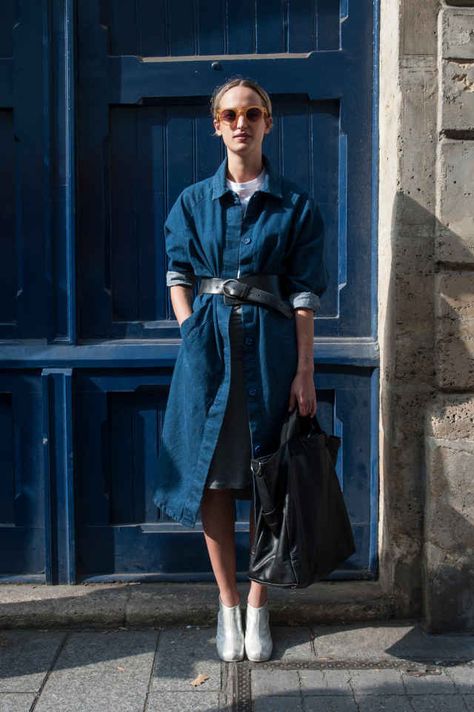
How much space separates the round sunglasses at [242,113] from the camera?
313 centimetres

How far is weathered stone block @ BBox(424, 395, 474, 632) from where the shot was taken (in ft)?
11.6

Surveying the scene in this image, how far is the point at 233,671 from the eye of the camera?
3.28 m

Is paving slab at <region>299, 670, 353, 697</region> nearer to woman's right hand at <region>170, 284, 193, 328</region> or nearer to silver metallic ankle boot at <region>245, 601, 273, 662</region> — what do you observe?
silver metallic ankle boot at <region>245, 601, 273, 662</region>

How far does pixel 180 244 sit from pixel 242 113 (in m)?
0.50

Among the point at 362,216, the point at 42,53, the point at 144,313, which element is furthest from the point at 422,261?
the point at 42,53

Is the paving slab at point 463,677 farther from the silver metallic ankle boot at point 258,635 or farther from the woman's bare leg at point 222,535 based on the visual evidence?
the woman's bare leg at point 222,535

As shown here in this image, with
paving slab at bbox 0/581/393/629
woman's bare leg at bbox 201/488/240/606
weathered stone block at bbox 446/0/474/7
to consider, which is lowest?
paving slab at bbox 0/581/393/629

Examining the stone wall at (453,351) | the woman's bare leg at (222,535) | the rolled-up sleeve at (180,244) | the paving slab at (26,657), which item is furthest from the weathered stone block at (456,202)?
the paving slab at (26,657)

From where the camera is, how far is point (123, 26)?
384 cm

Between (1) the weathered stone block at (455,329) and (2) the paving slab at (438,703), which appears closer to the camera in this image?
(2) the paving slab at (438,703)

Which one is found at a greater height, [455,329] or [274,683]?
[455,329]

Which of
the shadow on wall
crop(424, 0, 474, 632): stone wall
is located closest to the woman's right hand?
the shadow on wall

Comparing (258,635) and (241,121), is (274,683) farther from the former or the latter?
(241,121)

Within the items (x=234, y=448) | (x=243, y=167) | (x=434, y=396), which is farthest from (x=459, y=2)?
(x=234, y=448)
